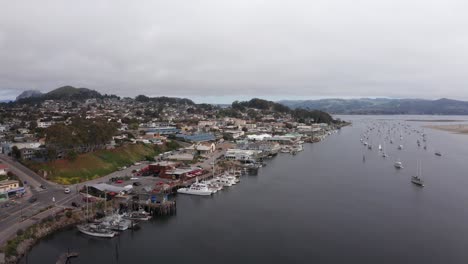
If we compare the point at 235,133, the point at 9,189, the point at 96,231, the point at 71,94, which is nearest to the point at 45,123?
the point at 235,133

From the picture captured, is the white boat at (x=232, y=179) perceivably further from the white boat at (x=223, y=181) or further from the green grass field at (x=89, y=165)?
the green grass field at (x=89, y=165)

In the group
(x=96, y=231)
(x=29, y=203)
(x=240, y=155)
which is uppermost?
(x=240, y=155)

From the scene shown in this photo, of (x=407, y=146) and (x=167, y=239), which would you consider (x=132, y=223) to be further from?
(x=407, y=146)

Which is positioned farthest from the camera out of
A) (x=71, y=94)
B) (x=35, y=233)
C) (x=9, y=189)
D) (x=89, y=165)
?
(x=71, y=94)

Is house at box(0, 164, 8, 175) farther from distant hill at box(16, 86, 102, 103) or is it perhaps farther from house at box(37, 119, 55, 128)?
distant hill at box(16, 86, 102, 103)

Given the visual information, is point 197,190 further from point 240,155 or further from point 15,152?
point 15,152

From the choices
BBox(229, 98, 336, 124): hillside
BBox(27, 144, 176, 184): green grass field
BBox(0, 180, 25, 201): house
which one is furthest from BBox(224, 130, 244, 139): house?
BBox(0, 180, 25, 201): house

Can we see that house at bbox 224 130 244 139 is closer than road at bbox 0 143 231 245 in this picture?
No
